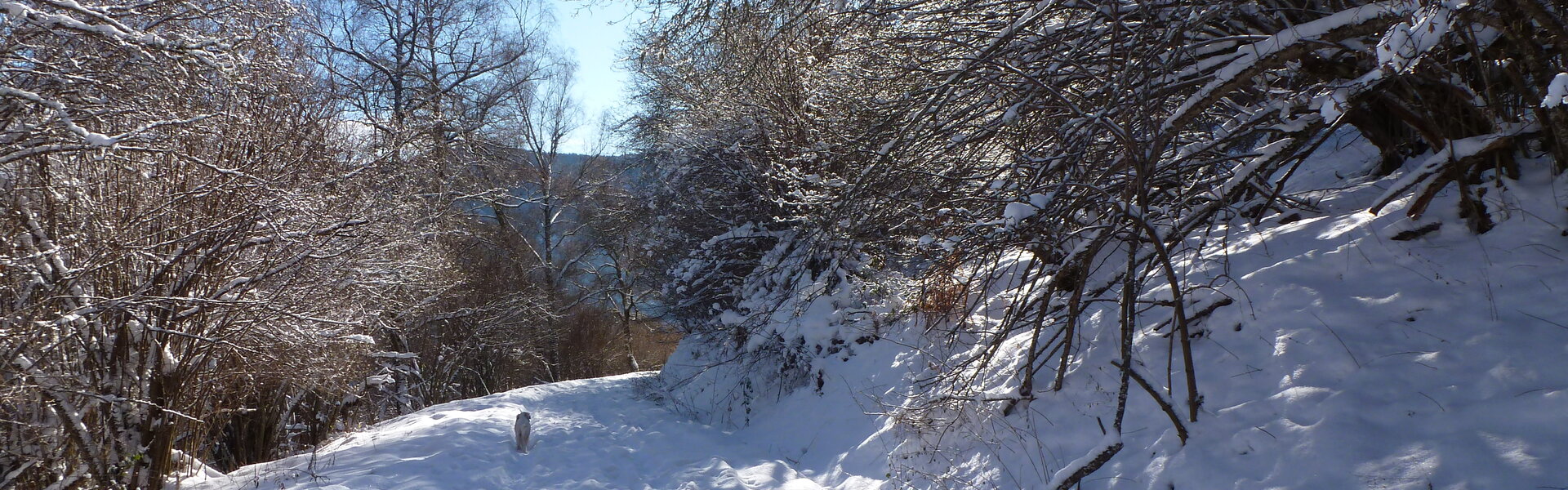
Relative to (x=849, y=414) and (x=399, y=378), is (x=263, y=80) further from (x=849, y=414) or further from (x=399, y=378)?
(x=399, y=378)

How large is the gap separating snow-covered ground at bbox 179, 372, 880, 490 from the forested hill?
0.09 m

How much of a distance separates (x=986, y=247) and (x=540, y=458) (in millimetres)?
5335

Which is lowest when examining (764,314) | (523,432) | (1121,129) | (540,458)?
(540,458)

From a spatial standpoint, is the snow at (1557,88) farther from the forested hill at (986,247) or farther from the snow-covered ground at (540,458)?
the snow-covered ground at (540,458)

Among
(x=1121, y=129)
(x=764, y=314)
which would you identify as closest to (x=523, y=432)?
(x=764, y=314)

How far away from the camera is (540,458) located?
7660 mm

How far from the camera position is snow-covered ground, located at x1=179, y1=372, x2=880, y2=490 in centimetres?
630

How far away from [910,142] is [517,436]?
5290 millimetres

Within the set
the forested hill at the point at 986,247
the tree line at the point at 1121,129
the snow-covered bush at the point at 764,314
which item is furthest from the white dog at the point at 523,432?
the tree line at the point at 1121,129

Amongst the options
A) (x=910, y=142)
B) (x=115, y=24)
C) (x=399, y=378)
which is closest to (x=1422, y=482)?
(x=910, y=142)

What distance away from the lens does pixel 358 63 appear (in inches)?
649

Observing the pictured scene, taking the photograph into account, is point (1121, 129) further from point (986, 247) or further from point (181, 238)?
point (181, 238)

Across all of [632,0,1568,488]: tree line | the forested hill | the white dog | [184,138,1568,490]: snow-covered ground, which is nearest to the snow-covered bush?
the forested hill

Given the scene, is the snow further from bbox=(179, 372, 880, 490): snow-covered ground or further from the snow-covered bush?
the snow-covered bush
